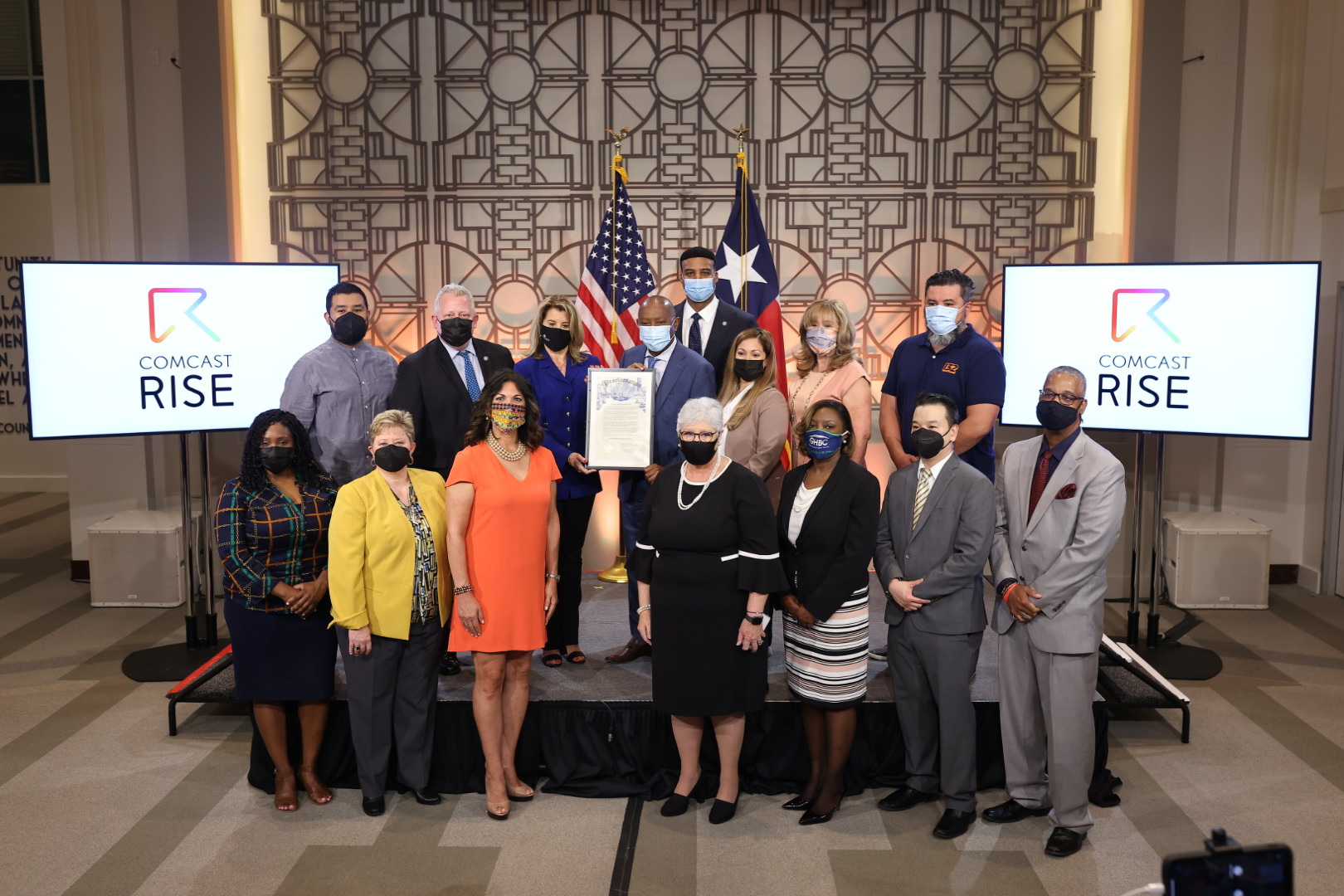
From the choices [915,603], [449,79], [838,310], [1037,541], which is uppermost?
[449,79]

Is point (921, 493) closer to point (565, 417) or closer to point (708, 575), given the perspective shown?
point (708, 575)

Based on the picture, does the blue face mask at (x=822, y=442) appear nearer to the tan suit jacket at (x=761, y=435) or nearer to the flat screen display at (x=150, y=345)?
the tan suit jacket at (x=761, y=435)

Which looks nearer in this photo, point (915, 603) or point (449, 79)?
point (915, 603)

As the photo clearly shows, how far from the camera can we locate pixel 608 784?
4.43 m

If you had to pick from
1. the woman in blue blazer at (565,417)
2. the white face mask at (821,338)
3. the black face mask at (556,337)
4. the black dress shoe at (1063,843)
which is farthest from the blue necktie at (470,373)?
the black dress shoe at (1063,843)

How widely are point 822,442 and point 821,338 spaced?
42.2 inches

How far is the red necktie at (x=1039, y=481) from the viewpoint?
3893mm

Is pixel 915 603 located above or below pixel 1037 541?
below

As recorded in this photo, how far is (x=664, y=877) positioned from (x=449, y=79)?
5351 millimetres

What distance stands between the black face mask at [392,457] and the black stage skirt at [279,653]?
2.12 feet

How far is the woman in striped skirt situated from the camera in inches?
156

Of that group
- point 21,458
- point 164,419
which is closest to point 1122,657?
point 164,419

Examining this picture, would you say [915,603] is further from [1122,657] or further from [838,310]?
[1122,657]

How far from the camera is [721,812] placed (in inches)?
163
